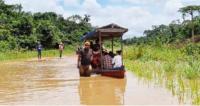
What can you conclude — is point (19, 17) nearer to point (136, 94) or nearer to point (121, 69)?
point (121, 69)

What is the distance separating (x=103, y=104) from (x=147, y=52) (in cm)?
1689

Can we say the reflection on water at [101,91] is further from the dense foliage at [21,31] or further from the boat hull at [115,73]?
the dense foliage at [21,31]

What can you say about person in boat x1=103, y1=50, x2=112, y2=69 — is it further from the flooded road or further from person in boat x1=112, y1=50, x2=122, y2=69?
the flooded road

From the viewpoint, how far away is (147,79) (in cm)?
1529

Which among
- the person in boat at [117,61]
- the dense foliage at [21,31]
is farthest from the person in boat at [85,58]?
the dense foliage at [21,31]

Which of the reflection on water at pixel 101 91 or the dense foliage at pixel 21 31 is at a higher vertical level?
the dense foliage at pixel 21 31

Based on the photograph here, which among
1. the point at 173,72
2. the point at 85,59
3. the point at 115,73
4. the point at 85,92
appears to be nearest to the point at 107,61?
the point at 115,73

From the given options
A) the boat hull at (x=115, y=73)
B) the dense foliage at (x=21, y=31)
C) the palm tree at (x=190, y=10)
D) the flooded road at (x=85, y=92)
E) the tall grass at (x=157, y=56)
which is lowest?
the flooded road at (x=85, y=92)

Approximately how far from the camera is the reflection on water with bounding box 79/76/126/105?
35.5ft

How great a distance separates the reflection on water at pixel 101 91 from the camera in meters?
10.8

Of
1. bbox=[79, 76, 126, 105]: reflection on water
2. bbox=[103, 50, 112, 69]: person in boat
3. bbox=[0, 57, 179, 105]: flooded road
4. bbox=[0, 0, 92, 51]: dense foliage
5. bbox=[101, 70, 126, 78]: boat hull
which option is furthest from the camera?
bbox=[0, 0, 92, 51]: dense foliage

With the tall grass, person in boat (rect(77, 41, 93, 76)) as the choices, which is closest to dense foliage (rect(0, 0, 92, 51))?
the tall grass

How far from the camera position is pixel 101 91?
12.8m

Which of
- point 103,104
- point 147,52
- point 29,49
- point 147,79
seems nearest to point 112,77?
point 147,79
